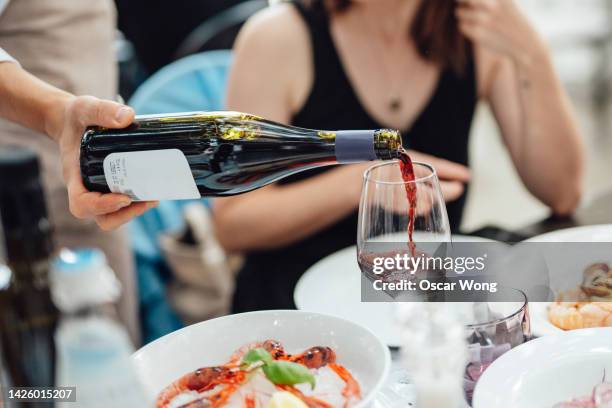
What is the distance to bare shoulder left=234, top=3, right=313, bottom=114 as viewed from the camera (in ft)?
4.93

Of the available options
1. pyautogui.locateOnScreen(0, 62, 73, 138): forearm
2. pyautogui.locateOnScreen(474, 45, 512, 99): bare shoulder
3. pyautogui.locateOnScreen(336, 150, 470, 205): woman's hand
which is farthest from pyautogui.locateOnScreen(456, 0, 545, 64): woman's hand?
pyautogui.locateOnScreen(0, 62, 73, 138): forearm

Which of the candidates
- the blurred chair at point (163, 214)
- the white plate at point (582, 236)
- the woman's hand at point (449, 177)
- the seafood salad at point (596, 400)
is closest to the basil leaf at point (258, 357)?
the seafood salad at point (596, 400)

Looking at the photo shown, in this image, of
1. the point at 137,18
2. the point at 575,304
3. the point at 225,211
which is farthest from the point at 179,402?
the point at 137,18

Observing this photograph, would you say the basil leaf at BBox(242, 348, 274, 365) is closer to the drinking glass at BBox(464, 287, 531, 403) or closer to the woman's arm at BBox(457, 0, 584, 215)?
the drinking glass at BBox(464, 287, 531, 403)

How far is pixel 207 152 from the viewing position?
34.7 inches

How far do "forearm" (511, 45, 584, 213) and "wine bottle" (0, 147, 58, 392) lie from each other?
0.95 metres

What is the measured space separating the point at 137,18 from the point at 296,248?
1.82 metres

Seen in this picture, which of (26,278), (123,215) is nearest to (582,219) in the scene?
(123,215)

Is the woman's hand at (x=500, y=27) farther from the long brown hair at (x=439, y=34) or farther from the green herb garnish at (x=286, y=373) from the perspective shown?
the green herb garnish at (x=286, y=373)

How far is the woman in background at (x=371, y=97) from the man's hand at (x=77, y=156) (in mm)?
545

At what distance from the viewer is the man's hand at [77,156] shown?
85cm

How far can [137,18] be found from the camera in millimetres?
3021

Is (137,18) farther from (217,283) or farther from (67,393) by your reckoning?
(67,393)

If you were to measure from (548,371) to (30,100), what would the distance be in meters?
0.77
